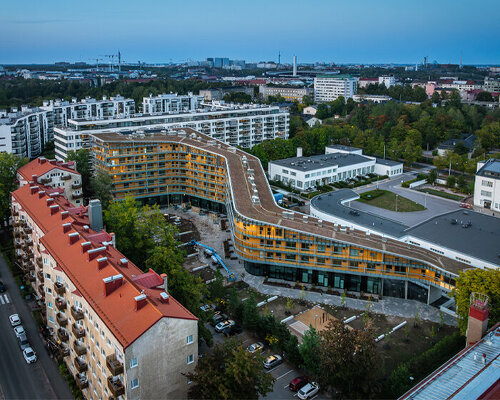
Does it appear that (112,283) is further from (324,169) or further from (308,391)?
(324,169)

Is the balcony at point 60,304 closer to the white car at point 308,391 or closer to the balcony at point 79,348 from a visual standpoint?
the balcony at point 79,348

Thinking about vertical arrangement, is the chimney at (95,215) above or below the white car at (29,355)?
above

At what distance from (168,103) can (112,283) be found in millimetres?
98716

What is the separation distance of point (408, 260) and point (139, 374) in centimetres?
2590

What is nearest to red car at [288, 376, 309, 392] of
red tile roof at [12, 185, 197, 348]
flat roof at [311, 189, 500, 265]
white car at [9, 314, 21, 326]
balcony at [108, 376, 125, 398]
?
red tile roof at [12, 185, 197, 348]

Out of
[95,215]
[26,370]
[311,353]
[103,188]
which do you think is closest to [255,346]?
[311,353]

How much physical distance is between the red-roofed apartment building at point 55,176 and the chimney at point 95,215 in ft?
39.8

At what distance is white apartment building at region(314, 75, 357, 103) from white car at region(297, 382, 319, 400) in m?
162

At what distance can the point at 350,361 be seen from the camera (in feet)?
89.8

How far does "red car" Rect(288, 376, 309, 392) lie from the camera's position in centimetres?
3056

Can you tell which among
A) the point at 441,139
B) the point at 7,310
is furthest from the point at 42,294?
the point at 441,139

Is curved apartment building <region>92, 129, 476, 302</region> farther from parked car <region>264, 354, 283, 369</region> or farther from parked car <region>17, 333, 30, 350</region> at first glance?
parked car <region>17, 333, 30, 350</region>

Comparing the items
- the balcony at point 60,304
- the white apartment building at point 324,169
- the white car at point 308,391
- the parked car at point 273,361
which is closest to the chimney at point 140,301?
the balcony at point 60,304

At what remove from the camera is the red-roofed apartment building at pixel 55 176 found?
5181 centimetres
